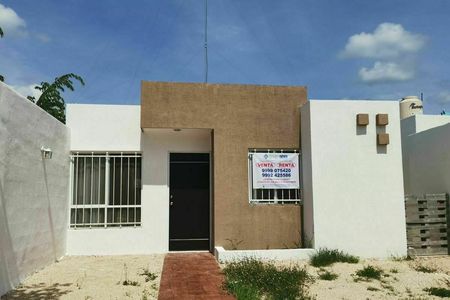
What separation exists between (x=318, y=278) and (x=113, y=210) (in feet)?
16.7

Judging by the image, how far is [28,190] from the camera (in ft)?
24.6

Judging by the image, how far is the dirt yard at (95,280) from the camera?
21.2ft

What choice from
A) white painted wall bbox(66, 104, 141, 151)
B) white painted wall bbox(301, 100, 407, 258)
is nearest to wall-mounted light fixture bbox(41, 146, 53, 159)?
white painted wall bbox(66, 104, 141, 151)

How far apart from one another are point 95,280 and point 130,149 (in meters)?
3.72

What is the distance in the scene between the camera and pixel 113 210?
10219mm

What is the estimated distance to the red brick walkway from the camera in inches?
257

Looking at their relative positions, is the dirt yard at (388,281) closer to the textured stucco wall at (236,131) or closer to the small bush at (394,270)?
the small bush at (394,270)

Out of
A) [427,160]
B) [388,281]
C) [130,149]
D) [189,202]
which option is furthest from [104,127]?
[427,160]

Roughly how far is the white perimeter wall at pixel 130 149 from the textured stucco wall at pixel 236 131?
68cm

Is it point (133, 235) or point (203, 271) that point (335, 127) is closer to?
point (203, 271)

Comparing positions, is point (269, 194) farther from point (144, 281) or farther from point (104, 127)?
point (104, 127)

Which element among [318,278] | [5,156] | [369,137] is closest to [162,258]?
[318,278]

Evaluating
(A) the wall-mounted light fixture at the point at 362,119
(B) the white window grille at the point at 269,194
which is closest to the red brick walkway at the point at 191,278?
(B) the white window grille at the point at 269,194

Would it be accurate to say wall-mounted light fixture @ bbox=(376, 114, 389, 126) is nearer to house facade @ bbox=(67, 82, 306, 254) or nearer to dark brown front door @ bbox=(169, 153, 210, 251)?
house facade @ bbox=(67, 82, 306, 254)
